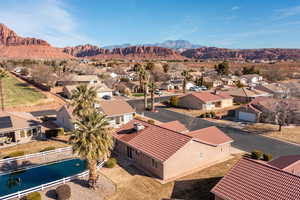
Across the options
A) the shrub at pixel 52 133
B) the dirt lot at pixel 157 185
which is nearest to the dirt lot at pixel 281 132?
the dirt lot at pixel 157 185

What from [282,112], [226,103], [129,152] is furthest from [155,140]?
[226,103]

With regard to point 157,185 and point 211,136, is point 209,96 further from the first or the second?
point 157,185

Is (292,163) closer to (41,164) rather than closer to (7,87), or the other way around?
(41,164)

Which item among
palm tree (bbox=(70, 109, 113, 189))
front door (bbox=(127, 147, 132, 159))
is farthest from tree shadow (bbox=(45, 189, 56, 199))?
front door (bbox=(127, 147, 132, 159))

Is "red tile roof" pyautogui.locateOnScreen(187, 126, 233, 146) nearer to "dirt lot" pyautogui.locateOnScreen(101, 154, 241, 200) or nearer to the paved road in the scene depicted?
"dirt lot" pyautogui.locateOnScreen(101, 154, 241, 200)

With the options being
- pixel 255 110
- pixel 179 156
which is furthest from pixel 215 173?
pixel 255 110

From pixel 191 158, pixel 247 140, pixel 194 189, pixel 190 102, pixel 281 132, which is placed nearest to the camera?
pixel 194 189

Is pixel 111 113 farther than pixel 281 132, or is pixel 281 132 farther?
pixel 111 113
